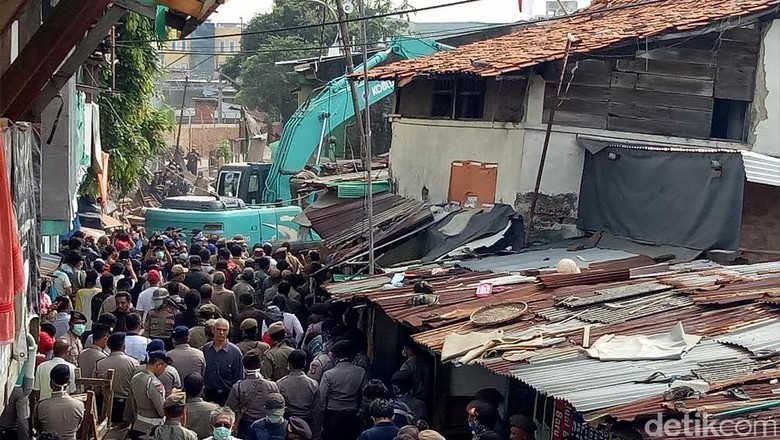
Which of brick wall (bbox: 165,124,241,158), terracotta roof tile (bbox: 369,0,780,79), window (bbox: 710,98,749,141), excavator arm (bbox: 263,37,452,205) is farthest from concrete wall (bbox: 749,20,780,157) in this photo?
brick wall (bbox: 165,124,241,158)

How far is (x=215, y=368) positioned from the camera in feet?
34.5

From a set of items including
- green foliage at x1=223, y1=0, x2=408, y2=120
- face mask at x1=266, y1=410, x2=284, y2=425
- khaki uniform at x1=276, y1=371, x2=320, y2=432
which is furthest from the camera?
green foliage at x1=223, y1=0, x2=408, y2=120

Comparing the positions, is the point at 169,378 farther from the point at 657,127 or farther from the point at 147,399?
the point at 657,127

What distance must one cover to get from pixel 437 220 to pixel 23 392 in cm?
782

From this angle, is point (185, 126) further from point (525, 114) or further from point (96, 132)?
point (525, 114)

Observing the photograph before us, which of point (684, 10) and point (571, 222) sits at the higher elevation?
point (684, 10)

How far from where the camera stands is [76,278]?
578 inches

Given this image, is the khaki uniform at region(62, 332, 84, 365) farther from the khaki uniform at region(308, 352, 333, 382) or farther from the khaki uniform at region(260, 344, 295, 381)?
the khaki uniform at region(308, 352, 333, 382)

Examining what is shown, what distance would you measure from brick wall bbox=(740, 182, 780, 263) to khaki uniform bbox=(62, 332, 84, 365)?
7.93 m

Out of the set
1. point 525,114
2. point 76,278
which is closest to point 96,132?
point 76,278

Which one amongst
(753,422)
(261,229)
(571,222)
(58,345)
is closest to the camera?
(753,422)

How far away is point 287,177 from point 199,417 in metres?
17.8

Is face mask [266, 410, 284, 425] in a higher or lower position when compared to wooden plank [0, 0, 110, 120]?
lower

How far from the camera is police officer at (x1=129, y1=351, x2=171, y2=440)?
9.36 m
